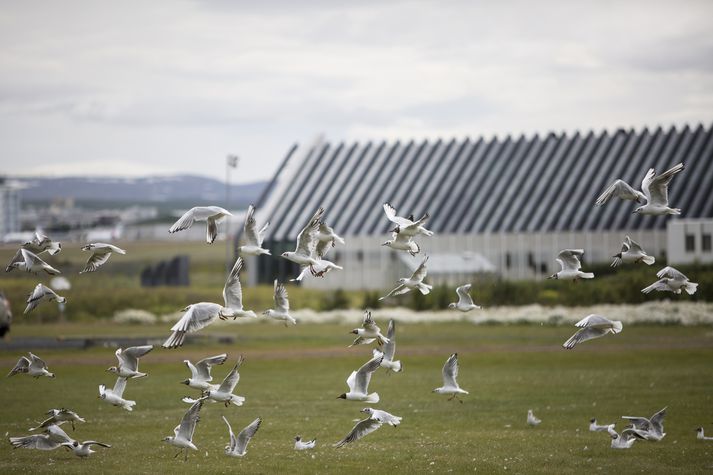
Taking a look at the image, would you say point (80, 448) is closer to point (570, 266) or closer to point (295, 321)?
point (295, 321)

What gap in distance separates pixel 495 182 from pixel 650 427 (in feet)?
271

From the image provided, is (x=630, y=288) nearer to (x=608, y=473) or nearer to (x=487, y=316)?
(x=487, y=316)

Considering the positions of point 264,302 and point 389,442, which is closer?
point 389,442

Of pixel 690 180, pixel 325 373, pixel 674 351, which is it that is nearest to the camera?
pixel 325 373

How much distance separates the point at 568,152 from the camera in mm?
103125

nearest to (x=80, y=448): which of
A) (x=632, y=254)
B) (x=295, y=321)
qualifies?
(x=295, y=321)

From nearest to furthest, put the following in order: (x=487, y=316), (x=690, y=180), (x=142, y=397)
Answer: (x=142, y=397) < (x=487, y=316) < (x=690, y=180)

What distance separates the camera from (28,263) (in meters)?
21.6

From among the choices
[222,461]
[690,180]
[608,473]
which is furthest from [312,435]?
[690,180]

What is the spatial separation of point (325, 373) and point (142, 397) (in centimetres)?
834

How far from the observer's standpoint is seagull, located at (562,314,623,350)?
766 inches

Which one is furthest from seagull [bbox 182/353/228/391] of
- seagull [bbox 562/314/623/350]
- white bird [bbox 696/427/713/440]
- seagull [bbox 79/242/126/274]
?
white bird [bbox 696/427/713/440]

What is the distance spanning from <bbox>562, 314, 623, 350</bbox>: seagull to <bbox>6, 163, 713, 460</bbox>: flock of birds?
0.02 meters

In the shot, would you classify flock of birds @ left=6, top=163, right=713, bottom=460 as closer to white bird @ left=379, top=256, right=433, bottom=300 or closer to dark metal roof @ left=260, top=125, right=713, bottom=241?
white bird @ left=379, top=256, right=433, bottom=300
